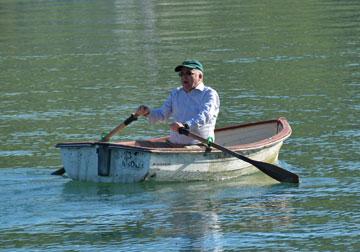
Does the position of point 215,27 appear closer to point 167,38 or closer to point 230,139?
point 167,38

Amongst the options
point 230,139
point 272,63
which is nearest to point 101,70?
point 272,63

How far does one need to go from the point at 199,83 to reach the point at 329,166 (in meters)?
2.27

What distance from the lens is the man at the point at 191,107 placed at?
1574 cm

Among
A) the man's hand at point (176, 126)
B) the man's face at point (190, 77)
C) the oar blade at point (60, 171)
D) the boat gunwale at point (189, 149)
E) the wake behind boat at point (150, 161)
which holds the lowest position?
the oar blade at point (60, 171)

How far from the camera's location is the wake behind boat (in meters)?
15.3

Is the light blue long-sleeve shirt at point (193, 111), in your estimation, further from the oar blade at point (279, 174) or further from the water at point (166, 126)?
the oar blade at point (279, 174)

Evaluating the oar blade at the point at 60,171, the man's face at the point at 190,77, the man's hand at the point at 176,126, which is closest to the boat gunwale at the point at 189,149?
the man's hand at the point at 176,126

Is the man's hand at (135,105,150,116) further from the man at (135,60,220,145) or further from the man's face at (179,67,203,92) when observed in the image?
the man's face at (179,67,203,92)

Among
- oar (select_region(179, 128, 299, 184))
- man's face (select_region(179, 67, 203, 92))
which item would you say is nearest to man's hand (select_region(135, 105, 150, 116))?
man's face (select_region(179, 67, 203, 92))

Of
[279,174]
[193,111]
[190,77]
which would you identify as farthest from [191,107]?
[279,174]

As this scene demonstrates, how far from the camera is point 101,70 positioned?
28547mm

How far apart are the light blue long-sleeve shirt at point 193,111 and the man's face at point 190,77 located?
0.06m

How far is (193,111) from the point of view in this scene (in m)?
16.0

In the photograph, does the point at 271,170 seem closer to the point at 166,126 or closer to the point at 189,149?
the point at 189,149
